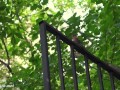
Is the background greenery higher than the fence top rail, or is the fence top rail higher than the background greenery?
the background greenery

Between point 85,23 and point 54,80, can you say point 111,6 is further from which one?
point 54,80

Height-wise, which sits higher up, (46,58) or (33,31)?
(33,31)

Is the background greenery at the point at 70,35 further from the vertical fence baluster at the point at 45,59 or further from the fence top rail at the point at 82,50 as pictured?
the vertical fence baluster at the point at 45,59

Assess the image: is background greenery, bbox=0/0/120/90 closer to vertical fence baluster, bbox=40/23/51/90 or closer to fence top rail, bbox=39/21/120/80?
fence top rail, bbox=39/21/120/80

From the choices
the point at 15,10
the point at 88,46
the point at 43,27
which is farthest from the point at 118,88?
the point at 43,27

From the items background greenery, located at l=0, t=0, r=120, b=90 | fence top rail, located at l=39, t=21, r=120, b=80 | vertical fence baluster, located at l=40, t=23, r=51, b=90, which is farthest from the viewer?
background greenery, located at l=0, t=0, r=120, b=90

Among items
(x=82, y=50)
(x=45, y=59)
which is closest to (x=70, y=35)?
(x=82, y=50)

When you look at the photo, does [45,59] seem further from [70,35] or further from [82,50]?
[70,35]

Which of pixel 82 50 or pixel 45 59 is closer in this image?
pixel 45 59

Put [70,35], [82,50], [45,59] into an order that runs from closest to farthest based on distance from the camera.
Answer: [45,59] → [82,50] → [70,35]

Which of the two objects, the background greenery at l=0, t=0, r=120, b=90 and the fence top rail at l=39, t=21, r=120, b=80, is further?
the background greenery at l=0, t=0, r=120, b=90

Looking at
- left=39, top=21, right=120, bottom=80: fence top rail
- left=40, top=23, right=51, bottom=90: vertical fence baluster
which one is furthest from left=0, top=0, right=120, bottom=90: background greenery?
left=40, top=23, right=51, bottom=90: vertical fence baluster

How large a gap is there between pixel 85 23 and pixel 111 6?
38 cm

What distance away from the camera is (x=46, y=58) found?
137 centimetres
